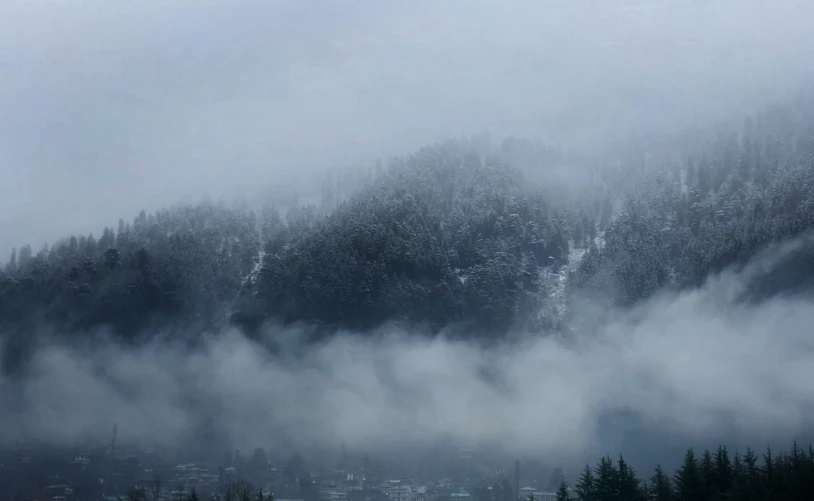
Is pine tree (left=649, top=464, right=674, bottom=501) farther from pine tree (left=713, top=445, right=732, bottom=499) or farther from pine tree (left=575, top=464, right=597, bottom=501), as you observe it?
pine tree (left=575, top=464, right=597, bottom=501)

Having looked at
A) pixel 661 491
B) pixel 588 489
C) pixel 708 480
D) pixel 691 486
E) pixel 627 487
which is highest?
pixel 708 480

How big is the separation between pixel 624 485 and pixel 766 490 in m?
31.7

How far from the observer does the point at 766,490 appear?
149 meters

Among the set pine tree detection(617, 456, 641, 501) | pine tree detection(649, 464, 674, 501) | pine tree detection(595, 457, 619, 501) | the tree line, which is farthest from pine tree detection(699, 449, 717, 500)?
pine tree detection(595, 457, 619, 501)

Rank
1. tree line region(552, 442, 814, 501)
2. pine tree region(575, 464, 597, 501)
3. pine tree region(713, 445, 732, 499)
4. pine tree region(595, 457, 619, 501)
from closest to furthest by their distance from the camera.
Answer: tree line region(552, 442, 814, 501)
pine tree region(713, 445, 732, 499)
pine tree region(595, 457, 619, 501)
pine tree region(575, 464, 597, 501)

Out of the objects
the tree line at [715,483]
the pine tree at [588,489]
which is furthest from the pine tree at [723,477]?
the pine tree at [588,489]

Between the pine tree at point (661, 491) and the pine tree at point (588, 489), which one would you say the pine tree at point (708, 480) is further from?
the pine tree at point (588, 489)

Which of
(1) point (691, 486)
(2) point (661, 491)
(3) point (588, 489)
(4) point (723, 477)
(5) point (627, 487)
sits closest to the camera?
(1) point (691, 486)

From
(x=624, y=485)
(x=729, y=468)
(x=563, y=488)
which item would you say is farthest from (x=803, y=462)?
(x=563, y=488)

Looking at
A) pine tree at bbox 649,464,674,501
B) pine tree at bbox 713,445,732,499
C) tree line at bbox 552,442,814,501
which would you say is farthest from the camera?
pine tree at bbox 649,464,674,501

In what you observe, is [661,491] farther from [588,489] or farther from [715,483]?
[588,489]

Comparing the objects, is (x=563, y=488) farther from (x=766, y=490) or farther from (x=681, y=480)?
(x=766, y=490)

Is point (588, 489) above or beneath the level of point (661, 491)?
above

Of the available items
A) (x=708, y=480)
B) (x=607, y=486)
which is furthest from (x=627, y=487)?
(x=708, y=480)
